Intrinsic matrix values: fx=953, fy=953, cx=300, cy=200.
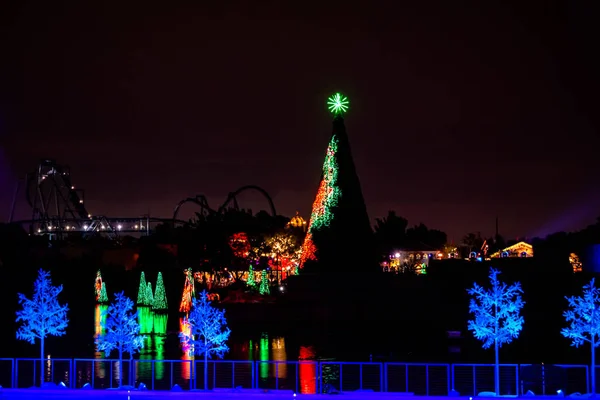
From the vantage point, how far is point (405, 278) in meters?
52.4

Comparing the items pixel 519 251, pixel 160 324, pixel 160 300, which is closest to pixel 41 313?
pixel 160 324

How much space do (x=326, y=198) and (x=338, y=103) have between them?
569cm

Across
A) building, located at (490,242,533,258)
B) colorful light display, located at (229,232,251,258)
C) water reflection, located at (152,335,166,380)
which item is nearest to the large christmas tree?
water reflection, located at (152,335,166,380)

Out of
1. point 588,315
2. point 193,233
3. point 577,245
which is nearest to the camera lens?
point 588,315

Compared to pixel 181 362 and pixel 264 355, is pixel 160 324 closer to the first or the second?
pixel 264 355

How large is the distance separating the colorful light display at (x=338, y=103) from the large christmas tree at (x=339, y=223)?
57.2 inches

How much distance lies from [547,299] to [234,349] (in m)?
21.0

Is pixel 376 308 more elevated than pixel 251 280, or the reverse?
pixel 251 280

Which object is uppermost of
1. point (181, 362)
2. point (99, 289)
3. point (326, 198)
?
point (326, 198)

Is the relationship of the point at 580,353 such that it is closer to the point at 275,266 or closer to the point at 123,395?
the point at 123,395

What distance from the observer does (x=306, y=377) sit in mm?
30047

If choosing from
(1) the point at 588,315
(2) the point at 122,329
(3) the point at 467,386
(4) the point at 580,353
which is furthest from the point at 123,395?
(4) the point at 580,353

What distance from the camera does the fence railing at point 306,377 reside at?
2522 centimetres

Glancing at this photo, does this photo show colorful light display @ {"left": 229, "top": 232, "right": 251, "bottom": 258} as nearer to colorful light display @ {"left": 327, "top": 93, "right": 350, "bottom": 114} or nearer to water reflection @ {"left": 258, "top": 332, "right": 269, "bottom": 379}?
colorful light display @ {"left": 327, "top": 93, "right": 350, "bottom": 114}
